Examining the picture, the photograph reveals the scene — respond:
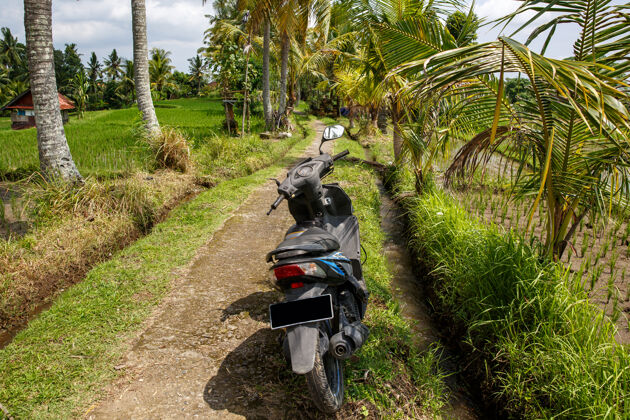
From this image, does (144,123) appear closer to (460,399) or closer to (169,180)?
(169,180)

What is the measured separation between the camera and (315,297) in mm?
1949

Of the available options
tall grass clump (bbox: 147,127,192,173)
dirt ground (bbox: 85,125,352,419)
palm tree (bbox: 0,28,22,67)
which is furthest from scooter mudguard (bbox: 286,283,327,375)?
palm tree (bbox: 0,28,22,67)

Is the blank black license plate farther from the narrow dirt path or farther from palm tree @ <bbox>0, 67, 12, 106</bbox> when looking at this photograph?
palm tree @ <bbox>0, 67, 12, 106</bbox>

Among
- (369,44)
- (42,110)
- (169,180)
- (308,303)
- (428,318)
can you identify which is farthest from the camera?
(369,44)

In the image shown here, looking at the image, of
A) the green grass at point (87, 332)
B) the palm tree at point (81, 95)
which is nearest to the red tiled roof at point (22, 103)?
the palm tree at point (81, 95)

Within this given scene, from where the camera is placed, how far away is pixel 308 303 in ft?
6.38

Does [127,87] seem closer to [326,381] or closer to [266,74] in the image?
[266,74]

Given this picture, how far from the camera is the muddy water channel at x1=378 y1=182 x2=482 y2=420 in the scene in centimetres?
262

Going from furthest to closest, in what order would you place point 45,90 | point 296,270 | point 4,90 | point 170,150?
1. point 4,90
2. point 170,150
3. point 45,90
4. point 296,270

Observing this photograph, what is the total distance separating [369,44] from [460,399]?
6.10 m

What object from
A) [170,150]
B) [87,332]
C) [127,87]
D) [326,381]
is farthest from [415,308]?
[127,87]

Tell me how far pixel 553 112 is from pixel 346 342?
226 cm

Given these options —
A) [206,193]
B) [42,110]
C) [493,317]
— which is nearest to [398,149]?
[206,193]

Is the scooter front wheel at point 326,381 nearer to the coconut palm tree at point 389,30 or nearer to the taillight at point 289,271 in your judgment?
the taillight at point 289,271
